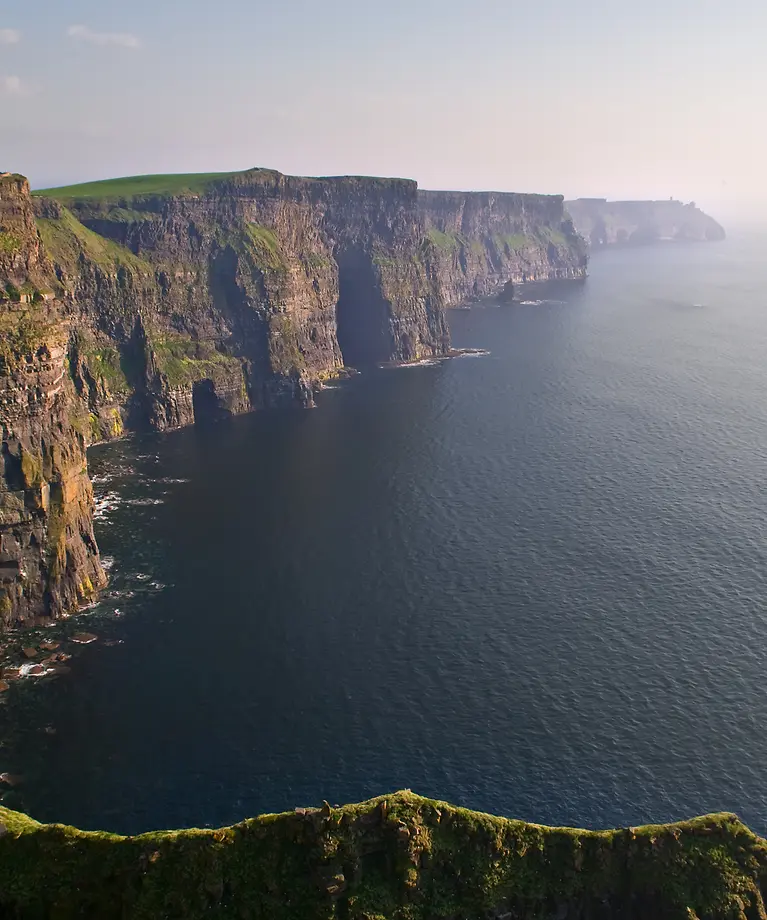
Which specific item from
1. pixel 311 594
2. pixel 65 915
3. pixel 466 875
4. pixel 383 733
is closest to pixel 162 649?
pixel 311 594

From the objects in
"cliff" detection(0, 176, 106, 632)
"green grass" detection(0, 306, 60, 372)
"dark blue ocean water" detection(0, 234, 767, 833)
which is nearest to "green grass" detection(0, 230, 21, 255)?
"cliff" detection(0, 176, 106, 632)

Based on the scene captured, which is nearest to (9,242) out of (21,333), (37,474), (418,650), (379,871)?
(21,333)

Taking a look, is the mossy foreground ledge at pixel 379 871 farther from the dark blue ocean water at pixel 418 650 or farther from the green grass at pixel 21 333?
the green grass at pixel 21 333

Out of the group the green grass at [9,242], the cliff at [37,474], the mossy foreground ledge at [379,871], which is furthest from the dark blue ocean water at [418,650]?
the green grass at [9,242]

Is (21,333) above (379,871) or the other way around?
above

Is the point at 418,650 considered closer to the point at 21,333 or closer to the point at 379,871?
the point at 379,871

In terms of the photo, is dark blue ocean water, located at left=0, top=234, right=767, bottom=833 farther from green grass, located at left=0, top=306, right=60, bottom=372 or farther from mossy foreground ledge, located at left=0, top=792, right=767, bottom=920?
green grass, located at left=0, top=306, right=60, bottom=372
